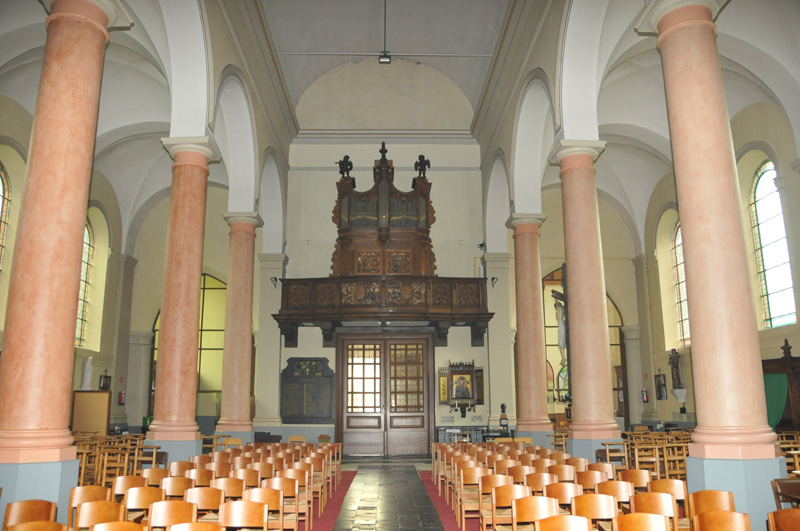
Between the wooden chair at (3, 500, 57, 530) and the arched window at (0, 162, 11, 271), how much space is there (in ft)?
36.6

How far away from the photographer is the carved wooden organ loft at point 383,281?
15.3 meters

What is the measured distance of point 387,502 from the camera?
9.27 m

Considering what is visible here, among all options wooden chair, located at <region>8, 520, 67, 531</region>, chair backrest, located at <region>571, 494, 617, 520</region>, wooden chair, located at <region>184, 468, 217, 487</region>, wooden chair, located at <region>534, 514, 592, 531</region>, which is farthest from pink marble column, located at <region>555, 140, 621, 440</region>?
wooden chair, located at <region>8, 520, 67, 531</region>

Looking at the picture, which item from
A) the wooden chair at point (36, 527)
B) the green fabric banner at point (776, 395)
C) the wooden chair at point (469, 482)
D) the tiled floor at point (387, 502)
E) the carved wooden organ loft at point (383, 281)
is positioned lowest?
the tiled floor at point (387, 502)

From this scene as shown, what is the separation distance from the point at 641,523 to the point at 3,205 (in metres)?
14.7

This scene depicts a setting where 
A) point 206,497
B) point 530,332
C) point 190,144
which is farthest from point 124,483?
point 530,332

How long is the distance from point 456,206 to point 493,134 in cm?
270

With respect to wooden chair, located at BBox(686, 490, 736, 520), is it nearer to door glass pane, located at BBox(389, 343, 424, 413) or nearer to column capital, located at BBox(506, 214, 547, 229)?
column capital, located at BBox(506, 214, 547, 229)

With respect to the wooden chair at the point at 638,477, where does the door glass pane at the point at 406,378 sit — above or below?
above

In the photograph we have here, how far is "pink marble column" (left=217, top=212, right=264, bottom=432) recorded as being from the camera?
13266mm

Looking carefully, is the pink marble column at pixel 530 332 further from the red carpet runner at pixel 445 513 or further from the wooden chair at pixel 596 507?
the wooden chair at pixel 596 507

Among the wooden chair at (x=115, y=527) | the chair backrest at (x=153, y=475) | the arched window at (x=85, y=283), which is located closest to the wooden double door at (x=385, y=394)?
the arched window at (x=85, y=283)

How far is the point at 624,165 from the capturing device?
19.4 meters

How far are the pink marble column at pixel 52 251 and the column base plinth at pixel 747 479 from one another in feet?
19.9
